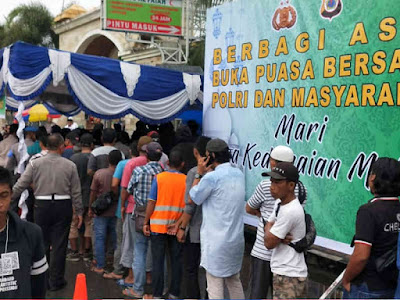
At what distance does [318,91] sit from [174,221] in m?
2.16

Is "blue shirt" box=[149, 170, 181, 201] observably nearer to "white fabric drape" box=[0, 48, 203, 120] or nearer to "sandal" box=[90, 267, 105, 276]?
"sandal" box=[90, 267, 105, 276]

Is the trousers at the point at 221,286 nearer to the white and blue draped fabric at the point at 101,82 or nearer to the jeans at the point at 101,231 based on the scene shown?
the jeans at the point at 101,231

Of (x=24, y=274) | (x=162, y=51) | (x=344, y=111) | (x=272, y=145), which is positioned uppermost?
(x=162, y=51)

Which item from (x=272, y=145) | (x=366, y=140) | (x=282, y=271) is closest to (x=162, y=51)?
(x=272, y=145)

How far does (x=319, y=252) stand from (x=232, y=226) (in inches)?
75.3

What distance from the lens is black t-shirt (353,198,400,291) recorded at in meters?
2.76

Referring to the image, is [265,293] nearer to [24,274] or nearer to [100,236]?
[24,274]

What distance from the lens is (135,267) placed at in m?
4.93

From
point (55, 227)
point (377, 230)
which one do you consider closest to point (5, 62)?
point (55, 227)

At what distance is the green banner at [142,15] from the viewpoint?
14984 mm

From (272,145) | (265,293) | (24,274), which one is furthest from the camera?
(272,145)

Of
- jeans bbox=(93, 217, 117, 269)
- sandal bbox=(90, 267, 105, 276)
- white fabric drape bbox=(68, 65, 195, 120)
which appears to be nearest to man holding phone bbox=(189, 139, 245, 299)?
jeans bbox=(93, 217, 117, 269)

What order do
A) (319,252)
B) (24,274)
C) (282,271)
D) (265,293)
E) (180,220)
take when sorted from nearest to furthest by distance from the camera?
(24,274)
(282,271)
(265,293)
(180,220)
(319,252)

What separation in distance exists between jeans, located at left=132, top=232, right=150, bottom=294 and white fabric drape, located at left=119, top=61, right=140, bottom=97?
3.25 meters
